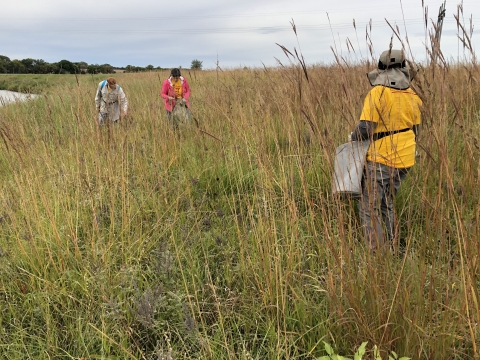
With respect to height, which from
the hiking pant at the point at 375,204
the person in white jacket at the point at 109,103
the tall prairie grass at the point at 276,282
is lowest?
the tall prairie grass at the point at 276,282

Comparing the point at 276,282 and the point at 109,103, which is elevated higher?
the point at 109,103

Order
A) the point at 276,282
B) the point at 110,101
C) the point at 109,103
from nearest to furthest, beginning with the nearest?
the point at 276,282 → the point at 109,103 → the point at 110,101

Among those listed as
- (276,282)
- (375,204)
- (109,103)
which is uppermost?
(109,103)

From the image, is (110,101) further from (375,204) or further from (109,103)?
(375,204)

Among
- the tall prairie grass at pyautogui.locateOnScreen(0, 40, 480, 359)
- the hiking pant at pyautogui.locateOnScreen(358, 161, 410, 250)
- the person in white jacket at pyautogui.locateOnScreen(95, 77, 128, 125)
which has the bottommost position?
the tall prairie grass at pyautogui.locateOnScreen(0, 40, 480, 359)

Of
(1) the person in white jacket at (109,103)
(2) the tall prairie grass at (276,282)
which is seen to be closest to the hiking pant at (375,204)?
(2) the tall prairie grass at (276,282)

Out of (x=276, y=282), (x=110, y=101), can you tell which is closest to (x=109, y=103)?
(x=110, y=101)

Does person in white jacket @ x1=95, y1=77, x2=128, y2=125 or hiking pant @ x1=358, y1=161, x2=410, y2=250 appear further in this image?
person in white jacket @ x1=95, y1=77, x2=128, y2=125

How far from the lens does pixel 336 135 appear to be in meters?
2.73

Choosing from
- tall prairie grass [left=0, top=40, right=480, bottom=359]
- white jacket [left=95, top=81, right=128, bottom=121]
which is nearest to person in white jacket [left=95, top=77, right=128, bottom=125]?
white jacket [left=95, top=81, right=128, bottom=121]

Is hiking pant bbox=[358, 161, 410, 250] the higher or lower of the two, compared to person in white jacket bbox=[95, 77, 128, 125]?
lower

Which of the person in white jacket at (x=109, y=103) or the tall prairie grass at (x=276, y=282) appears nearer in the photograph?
the tall prairie grass at (x=276, y=282)

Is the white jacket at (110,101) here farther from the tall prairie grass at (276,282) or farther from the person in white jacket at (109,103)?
the tall prairie grass at (276,282)

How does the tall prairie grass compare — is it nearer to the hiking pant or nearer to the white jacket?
the hiking pant
